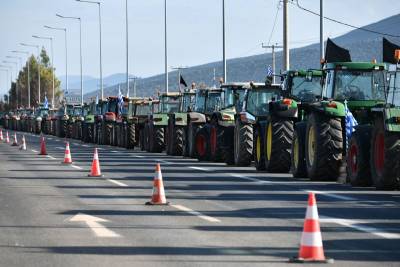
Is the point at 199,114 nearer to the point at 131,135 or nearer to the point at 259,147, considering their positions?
the point at 259,147

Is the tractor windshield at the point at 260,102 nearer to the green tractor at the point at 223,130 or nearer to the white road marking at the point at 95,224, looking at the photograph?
the green tractor at the point at 223,130

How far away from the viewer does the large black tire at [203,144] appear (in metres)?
33.3

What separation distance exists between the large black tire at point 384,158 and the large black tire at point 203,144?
1320 centimetres

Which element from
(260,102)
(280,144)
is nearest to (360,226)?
(280,144)

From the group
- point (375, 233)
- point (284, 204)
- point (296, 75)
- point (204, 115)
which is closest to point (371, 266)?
point (375, 233)

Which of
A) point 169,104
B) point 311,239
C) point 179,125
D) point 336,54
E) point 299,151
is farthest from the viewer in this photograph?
point 169,104

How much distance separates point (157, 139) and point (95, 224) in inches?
1053

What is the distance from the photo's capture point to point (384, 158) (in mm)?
19531

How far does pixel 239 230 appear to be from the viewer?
1403 centimetres

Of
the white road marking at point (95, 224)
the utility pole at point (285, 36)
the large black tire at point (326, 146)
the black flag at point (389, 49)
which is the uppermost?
the utility pole at point (285, 36)

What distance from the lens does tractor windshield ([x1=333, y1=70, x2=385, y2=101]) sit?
2272cm

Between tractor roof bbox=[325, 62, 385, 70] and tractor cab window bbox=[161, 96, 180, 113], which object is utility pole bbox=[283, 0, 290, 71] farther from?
tractor roof bbox=[325, 62, 385, 70]

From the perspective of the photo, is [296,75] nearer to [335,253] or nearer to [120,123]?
[335,253]

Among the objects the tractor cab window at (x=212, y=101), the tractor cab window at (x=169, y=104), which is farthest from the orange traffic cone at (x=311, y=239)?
the tractor cab window at (x=169, y=104)
